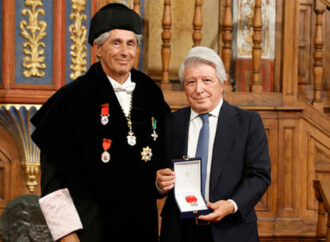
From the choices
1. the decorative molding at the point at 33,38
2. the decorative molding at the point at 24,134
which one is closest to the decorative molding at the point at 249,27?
the decorative molding at the point at 33,38

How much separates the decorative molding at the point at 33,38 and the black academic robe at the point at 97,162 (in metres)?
1.94

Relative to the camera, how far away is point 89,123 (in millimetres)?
2373

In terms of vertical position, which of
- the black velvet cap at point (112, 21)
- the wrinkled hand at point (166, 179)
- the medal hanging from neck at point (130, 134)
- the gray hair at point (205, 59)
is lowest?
the wrinkled hand at point (166, 179)

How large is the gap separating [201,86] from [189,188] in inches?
18.4

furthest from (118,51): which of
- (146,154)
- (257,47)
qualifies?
(257,47)

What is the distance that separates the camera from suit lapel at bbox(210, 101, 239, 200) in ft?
8.05

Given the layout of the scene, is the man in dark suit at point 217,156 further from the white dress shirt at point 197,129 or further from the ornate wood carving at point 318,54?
the ornate wood carving at point 318,54

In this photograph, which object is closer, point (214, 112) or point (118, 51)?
point (118, 51)

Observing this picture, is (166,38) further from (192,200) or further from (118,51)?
(192,200)

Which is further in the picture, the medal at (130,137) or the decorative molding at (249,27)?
the decorative molding at (249,27)

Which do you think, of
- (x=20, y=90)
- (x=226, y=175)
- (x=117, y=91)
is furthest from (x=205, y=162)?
(x=20, y=90)

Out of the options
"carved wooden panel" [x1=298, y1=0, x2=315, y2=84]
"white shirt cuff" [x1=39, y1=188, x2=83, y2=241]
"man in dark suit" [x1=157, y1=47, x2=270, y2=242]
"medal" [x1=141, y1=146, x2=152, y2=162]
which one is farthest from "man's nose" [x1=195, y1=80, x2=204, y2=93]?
"carved wooden panel" [x1=298, y1=0, x2=315, y2=84]

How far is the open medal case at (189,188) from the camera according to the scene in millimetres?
2309

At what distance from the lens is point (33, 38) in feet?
14.1
